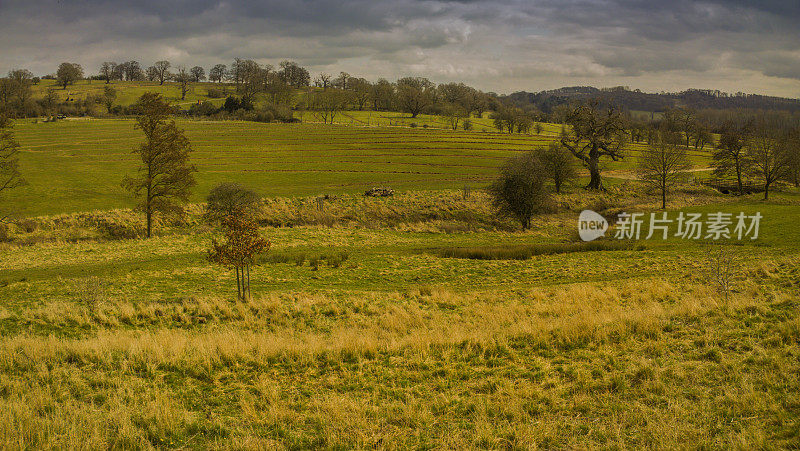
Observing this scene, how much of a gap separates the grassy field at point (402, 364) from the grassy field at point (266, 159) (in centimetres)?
4219

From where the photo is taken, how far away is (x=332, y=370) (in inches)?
440

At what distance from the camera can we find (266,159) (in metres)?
88.8

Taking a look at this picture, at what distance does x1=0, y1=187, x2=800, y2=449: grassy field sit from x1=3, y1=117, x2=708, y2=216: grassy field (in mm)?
42194

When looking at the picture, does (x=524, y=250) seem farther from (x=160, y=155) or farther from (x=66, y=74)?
(x=66, y=74)

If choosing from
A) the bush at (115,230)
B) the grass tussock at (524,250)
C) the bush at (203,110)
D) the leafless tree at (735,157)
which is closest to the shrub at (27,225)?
the bush at (115,230)

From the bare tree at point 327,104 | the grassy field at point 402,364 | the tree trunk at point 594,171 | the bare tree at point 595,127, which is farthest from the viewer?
the bare tree at point 327,104

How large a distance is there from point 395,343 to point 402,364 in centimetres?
123

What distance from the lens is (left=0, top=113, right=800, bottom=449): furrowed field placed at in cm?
787

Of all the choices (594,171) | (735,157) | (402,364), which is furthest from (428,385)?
(735,157)

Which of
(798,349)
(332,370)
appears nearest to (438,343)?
(332,370)

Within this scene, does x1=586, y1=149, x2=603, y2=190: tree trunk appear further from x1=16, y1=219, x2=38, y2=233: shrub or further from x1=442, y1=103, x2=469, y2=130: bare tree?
x1=442, y1=103, x2=469, y2=130: bare tree

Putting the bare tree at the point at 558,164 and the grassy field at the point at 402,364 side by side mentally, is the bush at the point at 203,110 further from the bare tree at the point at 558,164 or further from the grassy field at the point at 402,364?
the grassy field at the point at 402,364

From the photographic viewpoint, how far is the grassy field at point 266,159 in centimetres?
6322

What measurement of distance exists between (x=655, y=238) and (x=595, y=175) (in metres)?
32.6
